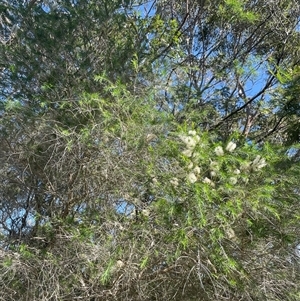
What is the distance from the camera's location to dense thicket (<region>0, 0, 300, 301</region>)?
175 inches

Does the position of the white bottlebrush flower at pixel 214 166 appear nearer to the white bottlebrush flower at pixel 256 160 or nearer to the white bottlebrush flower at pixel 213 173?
the white bottlebrush flower at pixel 213 173

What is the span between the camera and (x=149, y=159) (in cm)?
477

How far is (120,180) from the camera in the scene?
487 centimetres

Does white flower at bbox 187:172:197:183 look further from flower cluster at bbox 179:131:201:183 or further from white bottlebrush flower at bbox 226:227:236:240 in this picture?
white bottlebrush flower at bbox 226:227:236:240

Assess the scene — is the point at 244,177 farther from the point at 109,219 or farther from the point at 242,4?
the point at 242,4

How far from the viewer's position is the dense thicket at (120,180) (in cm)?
445

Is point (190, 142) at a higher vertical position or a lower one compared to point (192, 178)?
higher

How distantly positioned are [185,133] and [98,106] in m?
0.96

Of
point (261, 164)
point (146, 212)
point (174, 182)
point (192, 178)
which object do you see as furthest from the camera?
point (261, 164)

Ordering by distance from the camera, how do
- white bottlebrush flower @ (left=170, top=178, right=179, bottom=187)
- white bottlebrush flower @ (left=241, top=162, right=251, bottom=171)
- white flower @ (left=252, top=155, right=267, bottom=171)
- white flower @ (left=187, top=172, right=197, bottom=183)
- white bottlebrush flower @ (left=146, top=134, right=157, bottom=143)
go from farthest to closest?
1. white bottlebrush flower @ (left=146, top=134, right=157, bottom=143)
2. white flower @ (left=252, top=155, right=267, bottom=171)
3. white bottlebrush flower @ (left=241, top=162, right=251, bottom=171)
4. white bottlebrush flower @ (left=170, top=178, right=179, bottom=187)
5. white flower @ (left=187, top=172, right=197, bottom=183)

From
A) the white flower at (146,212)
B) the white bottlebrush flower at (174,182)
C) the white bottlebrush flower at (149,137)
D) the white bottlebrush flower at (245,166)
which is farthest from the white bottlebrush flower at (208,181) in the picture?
the white bottlebrush flower at (149,137)

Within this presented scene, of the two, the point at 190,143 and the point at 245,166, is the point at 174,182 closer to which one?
the point at 190,143

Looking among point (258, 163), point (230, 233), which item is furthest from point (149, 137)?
point (230, 233)

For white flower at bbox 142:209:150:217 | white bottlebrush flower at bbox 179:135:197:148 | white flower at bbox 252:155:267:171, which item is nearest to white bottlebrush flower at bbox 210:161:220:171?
white bottlebrush flower at bbox 179:135:197:148
